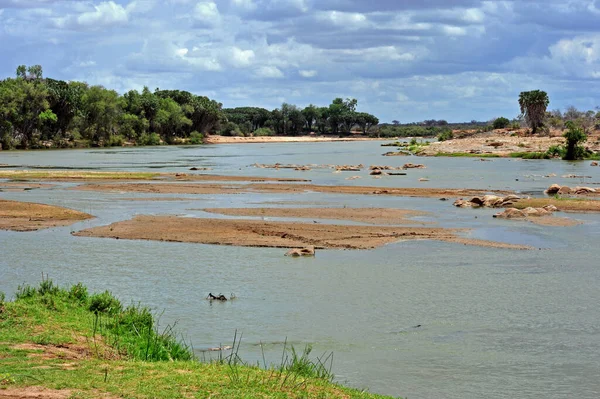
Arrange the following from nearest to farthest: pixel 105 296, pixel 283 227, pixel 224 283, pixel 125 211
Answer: pixel 105 296 < pixel 224 283 < pixel 283 227 < pixel 125 211

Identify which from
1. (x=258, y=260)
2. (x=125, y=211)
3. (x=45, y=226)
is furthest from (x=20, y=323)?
(x=125, y=211)

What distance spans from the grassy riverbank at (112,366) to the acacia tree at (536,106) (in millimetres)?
104855

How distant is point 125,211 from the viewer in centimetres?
3334

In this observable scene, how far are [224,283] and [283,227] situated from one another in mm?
8547

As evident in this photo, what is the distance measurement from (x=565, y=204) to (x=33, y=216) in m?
22.8

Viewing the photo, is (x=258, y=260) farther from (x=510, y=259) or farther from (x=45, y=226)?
(x=45, y=226)

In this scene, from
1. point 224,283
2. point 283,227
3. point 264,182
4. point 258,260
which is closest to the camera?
point 224,283

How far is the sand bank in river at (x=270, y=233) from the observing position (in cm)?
2488

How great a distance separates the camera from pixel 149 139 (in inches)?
5340

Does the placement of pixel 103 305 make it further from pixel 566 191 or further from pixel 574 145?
pixel 574 145

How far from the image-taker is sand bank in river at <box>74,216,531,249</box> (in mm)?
24875

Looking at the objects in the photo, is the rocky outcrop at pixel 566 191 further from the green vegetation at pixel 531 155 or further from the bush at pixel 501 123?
the bush at pixel 501 123

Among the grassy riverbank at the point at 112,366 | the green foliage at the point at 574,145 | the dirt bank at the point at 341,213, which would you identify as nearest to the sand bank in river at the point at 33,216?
the dirt bank at the point at 341,213

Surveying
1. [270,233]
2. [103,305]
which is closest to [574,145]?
[270,233]
